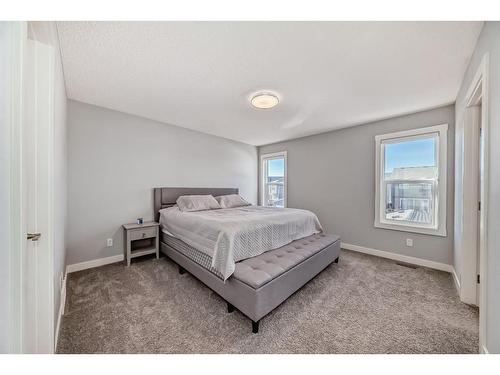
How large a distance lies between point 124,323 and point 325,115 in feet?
11.6

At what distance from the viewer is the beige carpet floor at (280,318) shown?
4.58 feet

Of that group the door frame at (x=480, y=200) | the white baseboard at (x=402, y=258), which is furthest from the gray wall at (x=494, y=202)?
the white baseboard at (x=402, y=258)

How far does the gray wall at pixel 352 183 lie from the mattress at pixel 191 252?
2760 mm

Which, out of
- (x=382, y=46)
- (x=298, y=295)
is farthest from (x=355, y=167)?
(x=298, y=295)

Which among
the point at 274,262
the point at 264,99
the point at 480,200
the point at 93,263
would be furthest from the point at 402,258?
the point at 93,263

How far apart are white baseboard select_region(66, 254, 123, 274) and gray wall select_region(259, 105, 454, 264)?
140 inches

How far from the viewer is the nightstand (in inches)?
109

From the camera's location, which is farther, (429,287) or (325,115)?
(325,115)

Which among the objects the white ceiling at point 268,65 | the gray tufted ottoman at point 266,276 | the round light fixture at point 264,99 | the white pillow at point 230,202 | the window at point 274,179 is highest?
the white ceiling at point 268,65

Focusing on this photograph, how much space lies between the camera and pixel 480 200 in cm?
160

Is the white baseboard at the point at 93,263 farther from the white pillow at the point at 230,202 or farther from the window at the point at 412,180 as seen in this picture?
the window at the point at 412,180

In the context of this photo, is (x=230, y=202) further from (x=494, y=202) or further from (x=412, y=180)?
(x=494, y=202)
